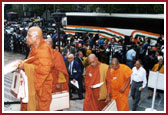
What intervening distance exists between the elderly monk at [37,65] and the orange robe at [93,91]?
77 centimetres

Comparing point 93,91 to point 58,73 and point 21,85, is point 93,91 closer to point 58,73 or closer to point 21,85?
point 58,73

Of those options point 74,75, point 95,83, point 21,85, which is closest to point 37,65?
point 21,85

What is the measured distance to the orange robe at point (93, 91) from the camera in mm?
4375

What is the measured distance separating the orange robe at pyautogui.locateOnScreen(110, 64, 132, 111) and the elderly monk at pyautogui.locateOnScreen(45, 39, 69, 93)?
937 millimetres

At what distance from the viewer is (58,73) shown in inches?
170

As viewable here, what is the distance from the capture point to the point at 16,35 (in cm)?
989

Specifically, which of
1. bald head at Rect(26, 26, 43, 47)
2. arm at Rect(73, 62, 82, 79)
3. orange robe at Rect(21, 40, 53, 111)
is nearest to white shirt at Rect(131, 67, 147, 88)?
arm at Rect(73, 62, 82, 79)

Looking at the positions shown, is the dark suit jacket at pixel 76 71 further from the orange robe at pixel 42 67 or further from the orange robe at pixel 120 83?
the orange robe at pixel 42 67

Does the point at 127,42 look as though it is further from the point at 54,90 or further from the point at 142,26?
the point at 54,90

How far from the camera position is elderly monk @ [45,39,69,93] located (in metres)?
4.20

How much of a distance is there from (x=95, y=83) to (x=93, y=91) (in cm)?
18

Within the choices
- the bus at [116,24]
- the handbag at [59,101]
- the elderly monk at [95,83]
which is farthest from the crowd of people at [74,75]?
the bus at [116,24]

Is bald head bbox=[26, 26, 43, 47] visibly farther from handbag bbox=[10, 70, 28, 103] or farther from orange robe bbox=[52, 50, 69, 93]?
handbag bbox=[10, 70, 28, 103]

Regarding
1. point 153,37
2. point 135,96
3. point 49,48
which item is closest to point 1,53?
point 49,48
